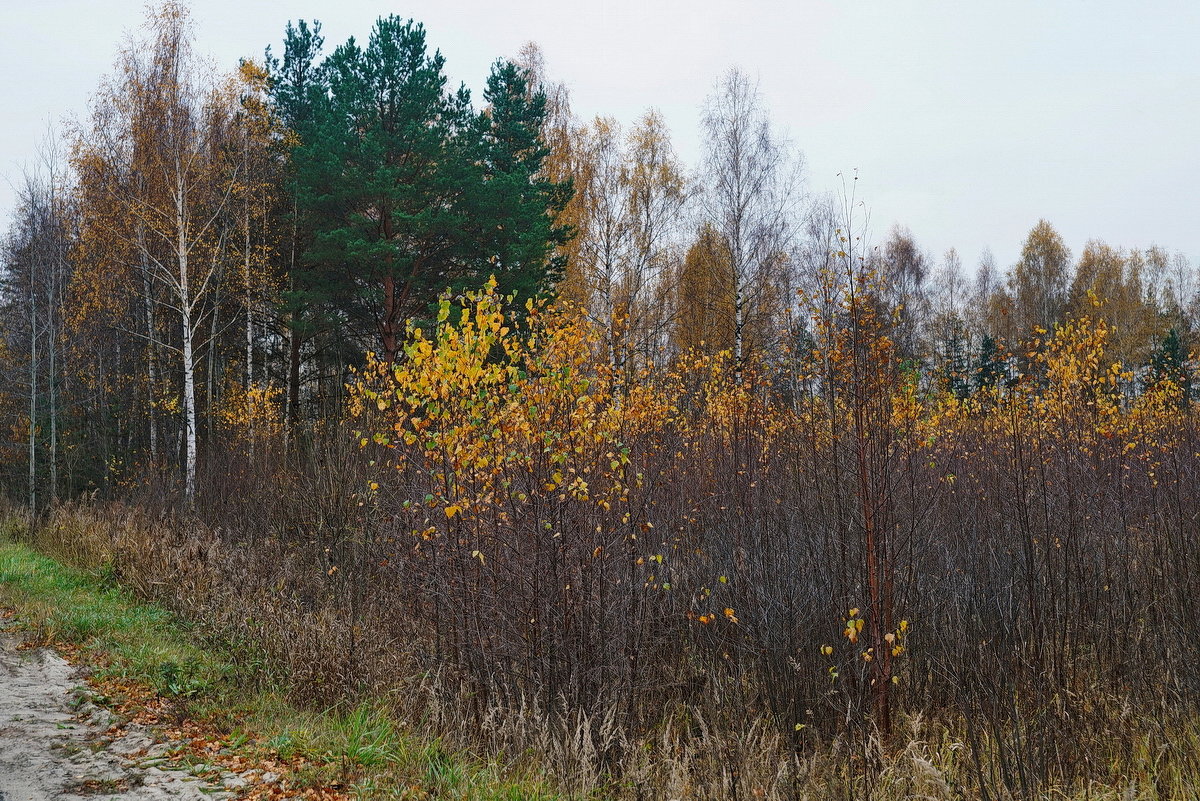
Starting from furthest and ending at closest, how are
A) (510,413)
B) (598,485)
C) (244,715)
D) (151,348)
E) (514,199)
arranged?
(151,348), (514,199), (598,485), (244,715), (510,413)

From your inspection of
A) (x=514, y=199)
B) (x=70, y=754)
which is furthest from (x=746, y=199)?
(x=70, y=754)

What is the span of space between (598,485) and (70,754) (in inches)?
140

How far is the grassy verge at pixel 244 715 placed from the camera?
379 centimetres

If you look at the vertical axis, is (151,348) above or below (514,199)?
below

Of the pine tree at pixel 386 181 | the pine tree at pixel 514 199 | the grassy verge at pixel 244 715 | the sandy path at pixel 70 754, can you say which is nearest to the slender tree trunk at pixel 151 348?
the pine tree at pixel 386 181

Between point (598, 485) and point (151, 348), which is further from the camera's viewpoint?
point (151, 348)

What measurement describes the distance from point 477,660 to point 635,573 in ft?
4.29

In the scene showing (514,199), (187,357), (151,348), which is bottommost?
(187,357)

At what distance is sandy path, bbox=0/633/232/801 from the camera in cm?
366

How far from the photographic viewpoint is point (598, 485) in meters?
5.31

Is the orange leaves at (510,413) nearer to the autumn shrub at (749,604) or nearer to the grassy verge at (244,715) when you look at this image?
the autumn shrub at (749,604)

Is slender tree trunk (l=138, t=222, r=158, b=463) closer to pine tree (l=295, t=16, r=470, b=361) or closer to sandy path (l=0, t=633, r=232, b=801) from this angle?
pine tree (l=295, t=16, r=470, b=361)

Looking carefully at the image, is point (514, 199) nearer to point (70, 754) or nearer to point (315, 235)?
point (315, 235)

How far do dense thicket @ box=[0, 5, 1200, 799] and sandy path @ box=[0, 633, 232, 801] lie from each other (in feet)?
3.87
